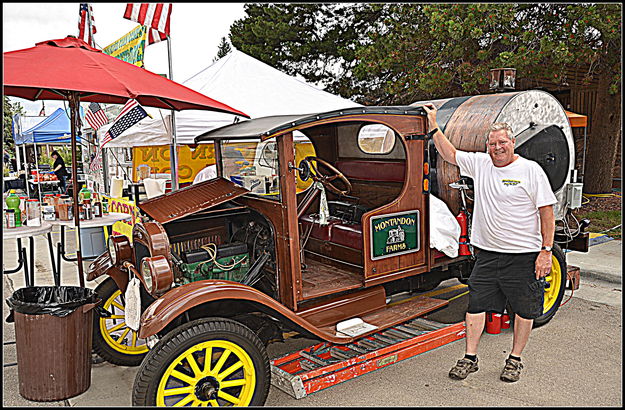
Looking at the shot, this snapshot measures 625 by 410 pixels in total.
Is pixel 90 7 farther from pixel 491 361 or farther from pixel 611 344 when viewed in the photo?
pixel 611 344

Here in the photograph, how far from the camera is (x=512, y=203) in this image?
357 cm

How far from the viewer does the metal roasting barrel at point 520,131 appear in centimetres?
447

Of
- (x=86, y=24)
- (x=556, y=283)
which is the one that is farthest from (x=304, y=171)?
(x=86, y=24)

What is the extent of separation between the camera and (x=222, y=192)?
3.94 metres

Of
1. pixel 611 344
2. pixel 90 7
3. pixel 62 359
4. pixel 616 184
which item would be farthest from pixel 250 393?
pixel 616 184

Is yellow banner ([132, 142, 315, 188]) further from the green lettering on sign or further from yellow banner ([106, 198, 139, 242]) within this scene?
the green lettering on sign

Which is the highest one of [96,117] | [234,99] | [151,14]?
[151,14]

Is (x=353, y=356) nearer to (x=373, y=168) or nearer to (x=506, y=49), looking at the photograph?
(x=373, y=168)

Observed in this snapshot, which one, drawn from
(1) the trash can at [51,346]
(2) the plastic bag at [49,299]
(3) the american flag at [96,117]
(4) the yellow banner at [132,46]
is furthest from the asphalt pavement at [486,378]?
(4) the yellow banner at [132,46]

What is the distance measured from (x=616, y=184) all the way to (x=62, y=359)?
600 inches

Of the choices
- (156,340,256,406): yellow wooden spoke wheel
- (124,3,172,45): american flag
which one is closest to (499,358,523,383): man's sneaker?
(156,340,256,406): yellow wooden spoke wheel

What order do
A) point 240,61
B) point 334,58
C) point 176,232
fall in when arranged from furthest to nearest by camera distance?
1. point 334,58
2. point 240,61
3. point 176,232

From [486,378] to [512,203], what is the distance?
1362 mm

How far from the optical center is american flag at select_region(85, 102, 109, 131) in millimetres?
7059
